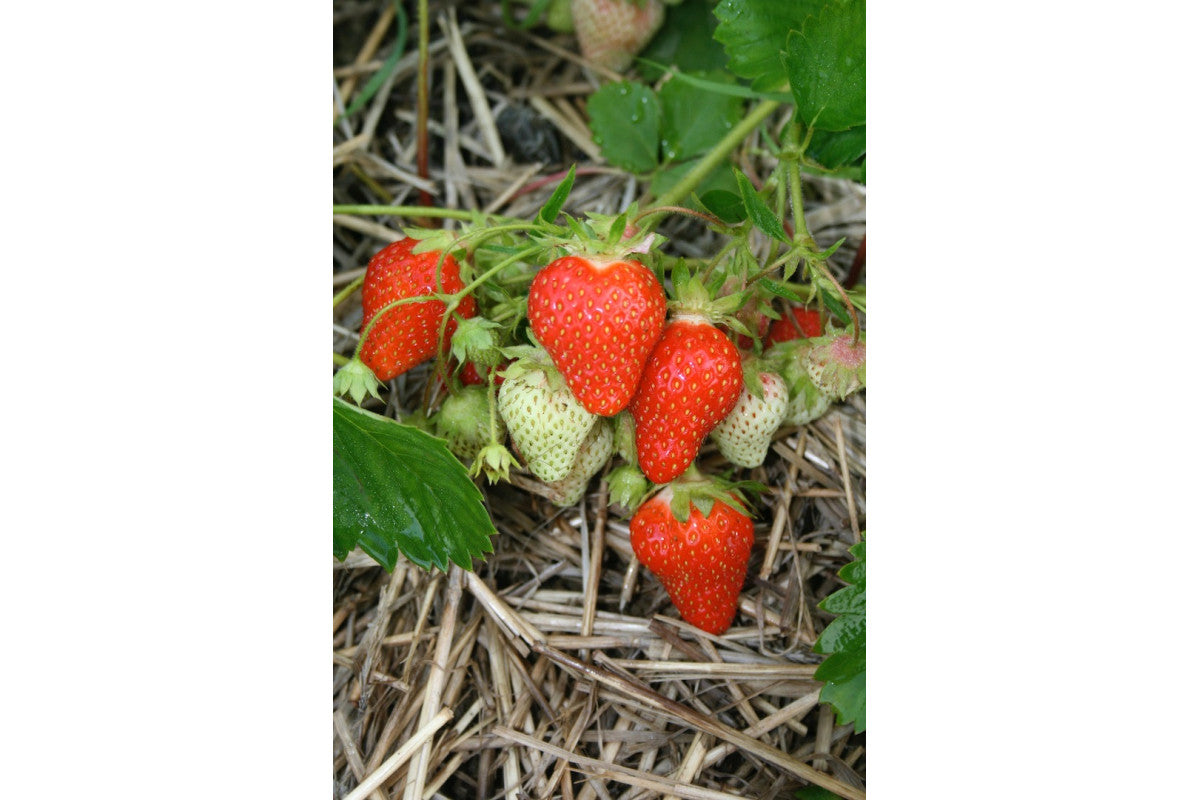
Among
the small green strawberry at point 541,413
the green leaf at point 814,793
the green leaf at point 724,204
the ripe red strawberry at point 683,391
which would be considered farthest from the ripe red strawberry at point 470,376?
the green leaf at point 814,793

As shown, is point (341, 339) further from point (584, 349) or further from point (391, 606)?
point (584, 349)

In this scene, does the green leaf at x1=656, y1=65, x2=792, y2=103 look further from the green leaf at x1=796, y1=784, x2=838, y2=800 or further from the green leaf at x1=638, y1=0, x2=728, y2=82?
the green leaf at x1=796, y1=784, x2=838, y2=800

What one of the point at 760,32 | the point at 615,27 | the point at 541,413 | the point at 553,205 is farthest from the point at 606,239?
the point at 615,27

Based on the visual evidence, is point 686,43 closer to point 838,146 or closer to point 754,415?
point 838,146

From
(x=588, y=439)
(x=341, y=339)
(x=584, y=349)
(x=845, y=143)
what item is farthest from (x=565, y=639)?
(x=845, y=143)

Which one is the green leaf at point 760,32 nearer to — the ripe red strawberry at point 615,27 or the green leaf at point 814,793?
the ripe red strawberry at point 615,27
